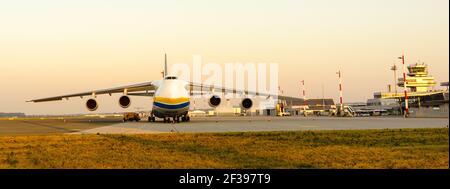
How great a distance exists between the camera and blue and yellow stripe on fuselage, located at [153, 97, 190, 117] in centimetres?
3250

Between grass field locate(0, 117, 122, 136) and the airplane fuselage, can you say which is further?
the airplane fuselage

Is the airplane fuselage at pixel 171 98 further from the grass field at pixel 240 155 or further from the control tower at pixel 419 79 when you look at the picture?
the control tower at pixel 419 79

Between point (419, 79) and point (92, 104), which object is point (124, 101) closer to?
point (92, 104)

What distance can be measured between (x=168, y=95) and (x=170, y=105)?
0.82m

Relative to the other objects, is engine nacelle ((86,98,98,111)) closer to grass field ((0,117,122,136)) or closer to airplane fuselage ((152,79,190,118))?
grass field ((0,117,122,136))

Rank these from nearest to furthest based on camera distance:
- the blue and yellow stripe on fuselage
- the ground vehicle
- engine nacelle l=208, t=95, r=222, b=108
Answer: the blue and yellow stripe on fuselage, engine nacelle l=208, t=95, r=222, b=108, the ground vehicle

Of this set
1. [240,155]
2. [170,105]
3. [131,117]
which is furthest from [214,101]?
[240,155]

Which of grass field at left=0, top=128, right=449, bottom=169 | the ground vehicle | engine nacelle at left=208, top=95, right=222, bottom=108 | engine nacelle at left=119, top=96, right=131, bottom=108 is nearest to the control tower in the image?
the ground vehicle

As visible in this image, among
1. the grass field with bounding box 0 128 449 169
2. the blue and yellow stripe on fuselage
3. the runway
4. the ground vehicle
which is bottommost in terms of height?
the grass field with bounding box 0 128 449 169

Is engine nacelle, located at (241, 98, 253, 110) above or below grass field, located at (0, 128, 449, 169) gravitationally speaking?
above

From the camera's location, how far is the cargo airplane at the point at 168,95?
107ft
